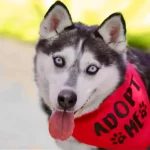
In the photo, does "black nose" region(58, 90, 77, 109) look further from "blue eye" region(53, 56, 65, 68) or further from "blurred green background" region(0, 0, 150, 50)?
"blurred green background" region(0, 0, 150, 50)

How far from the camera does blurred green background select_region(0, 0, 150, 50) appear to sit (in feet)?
8.71

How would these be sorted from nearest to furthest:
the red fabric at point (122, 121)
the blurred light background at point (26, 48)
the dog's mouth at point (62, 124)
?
the dog's mouth at point (62, 124)
the red fabric at point (122, 121)
the blurred light background at point (26, 48)

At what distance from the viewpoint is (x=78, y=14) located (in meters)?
Result: 2.71

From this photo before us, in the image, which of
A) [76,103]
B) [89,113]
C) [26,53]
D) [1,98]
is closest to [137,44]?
Result: [26,53]

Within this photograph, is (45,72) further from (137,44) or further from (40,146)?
(137,44)

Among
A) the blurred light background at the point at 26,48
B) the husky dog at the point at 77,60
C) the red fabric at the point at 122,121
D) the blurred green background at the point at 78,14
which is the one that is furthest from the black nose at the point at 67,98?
the blurred green background at the point at 78,14

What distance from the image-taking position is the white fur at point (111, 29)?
1.64 meters

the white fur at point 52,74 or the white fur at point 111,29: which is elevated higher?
the white fur at point 111,29

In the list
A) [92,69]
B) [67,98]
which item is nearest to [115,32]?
[92,69]

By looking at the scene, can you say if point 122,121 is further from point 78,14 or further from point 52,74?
point 78,14

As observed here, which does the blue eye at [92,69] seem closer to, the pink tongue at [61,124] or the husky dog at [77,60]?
the husky dog at [77,60]

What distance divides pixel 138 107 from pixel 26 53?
0.93m

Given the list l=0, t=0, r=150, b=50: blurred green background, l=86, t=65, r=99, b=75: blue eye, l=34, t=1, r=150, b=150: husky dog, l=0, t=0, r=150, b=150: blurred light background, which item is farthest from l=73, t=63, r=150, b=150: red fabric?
l=0, t=0, r=150, b=50: blurred green background

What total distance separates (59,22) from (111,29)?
0.53 feet
